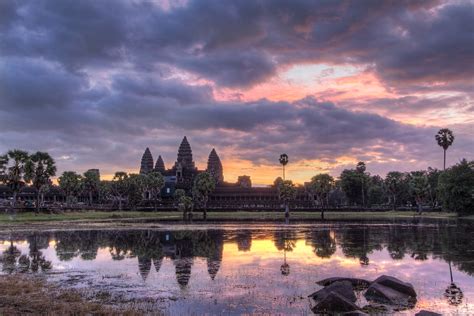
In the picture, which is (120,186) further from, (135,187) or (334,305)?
(334,305)

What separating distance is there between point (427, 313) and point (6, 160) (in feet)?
283

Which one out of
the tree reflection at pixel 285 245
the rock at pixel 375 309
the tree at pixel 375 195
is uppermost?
the tree at pixel 375 195

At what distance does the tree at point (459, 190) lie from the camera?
9255 cm

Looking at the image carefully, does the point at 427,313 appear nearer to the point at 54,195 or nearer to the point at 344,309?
the point at 344,309

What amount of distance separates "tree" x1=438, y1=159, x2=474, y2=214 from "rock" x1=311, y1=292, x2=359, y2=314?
83006mm

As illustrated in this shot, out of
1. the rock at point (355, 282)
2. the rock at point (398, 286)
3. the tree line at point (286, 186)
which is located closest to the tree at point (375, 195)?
the tree line at point (286, 186)

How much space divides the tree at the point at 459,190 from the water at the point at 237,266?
161ft

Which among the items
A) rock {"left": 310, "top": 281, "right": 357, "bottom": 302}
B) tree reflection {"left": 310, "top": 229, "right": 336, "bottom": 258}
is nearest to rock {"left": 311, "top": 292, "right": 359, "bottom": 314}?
rock {"left": 310, "top": 281, "right": 357, "bottom": 302}

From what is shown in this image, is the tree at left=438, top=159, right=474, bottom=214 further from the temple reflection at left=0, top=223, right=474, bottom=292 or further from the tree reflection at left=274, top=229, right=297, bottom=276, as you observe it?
the tree reflection at left=274, top=229, right=297, bottom=276

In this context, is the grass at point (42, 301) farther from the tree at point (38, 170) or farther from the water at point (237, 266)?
the tree at point (38, 170)

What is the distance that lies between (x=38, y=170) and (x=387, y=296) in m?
84.4

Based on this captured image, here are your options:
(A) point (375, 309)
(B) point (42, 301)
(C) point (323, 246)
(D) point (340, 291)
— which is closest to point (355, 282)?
(D) point (340, 291)

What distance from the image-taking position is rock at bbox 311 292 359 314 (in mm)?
17781

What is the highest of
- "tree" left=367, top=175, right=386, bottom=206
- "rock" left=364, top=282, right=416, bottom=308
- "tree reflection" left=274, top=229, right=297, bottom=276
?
"tree" left=367, top=175, right=386, bottom=206
